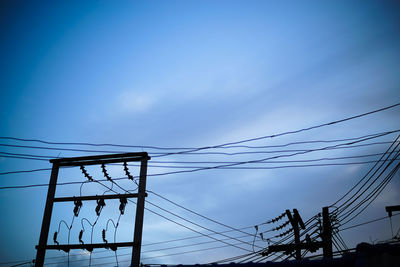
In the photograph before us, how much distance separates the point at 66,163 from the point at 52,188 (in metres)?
1.11

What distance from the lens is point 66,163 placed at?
1063cm

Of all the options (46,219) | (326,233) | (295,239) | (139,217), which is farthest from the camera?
(295,239)

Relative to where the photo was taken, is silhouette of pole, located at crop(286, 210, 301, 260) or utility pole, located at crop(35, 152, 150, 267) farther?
silhouette of pole, located at crop(286, 210, 301, 260)

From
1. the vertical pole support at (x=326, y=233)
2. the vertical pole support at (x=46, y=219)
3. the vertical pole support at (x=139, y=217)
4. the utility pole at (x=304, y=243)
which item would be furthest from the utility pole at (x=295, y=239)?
the vertical pole support at (x=46, y=219)

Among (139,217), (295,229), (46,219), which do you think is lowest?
(295,229)

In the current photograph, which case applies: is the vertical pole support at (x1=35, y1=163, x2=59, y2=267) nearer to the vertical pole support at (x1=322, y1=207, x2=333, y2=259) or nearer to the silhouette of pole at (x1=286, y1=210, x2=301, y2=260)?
the silhouette of pole at (x1=286, y1=210, x2=301, y2=260)

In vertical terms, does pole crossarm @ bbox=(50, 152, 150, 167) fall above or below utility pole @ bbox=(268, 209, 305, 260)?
above

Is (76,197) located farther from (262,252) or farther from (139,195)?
(262,252)

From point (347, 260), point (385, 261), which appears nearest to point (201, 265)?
point (347, 260)

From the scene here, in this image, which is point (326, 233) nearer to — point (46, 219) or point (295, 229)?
point (295, 229)

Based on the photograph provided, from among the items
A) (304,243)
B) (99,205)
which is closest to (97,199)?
(99,205)

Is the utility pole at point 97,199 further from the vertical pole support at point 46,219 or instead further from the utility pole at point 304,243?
the utility pole at point 304,243

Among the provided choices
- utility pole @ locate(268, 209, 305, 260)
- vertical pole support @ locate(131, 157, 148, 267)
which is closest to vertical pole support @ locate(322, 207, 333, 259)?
utility pole @ locate(268, 209, 305, 260)

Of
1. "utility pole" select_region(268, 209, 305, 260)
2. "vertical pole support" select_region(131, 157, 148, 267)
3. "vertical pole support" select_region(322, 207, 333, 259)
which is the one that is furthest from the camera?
"utility pole" select_region(268, 209, 305, 260)
